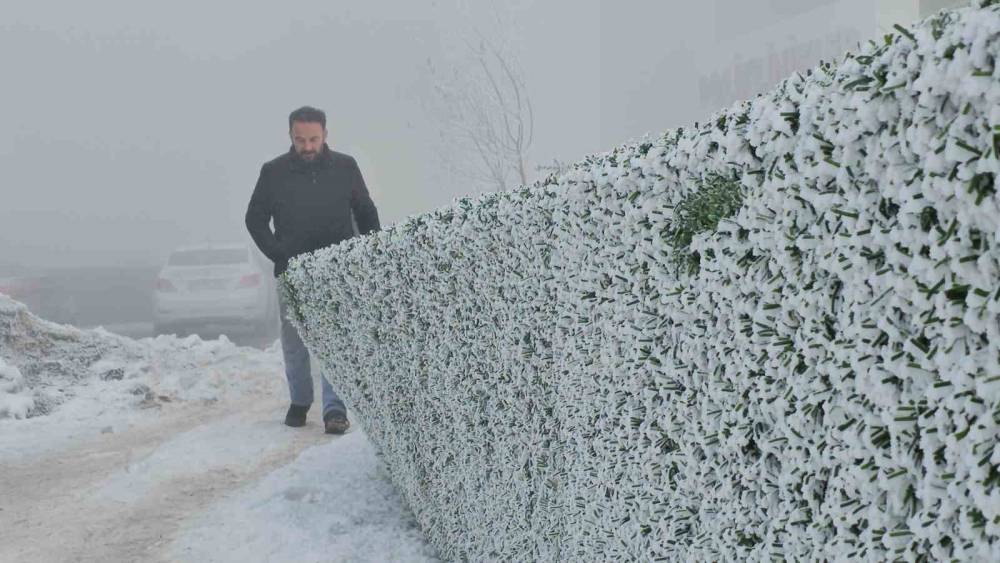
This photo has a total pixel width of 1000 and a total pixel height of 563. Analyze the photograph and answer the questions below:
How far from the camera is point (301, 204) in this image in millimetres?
6785

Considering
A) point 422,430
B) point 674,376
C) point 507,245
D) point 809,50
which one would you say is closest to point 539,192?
point 507,245

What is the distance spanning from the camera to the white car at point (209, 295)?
15.9m

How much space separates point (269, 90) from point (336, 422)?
76.2m

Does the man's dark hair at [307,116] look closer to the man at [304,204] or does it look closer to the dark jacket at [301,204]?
the man at [304,204]

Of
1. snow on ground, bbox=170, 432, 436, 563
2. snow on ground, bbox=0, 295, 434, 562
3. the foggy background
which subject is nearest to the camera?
snow on ground, bbox=170, 432, 436, 563

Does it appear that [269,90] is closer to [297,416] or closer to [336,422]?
[297,416]

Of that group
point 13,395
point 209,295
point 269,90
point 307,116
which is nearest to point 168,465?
point 307,116

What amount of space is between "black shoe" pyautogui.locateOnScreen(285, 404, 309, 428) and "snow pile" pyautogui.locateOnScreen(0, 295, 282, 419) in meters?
2.21

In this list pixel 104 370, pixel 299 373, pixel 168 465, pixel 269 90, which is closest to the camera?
pixel 168 465

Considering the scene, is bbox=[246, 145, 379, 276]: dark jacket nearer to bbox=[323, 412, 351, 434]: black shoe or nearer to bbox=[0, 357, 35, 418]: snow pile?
bbox=[323, 412, 351, 434]: black shoe

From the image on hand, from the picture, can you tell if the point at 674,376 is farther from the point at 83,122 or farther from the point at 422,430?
the point at 83,122

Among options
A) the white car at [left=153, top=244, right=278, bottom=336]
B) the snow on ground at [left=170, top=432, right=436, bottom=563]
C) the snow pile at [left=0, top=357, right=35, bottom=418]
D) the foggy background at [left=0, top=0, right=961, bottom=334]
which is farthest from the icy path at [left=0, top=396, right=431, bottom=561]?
the foggy background at [left=0, top=0, right=961, bottom=334]

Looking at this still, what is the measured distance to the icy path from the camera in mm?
4523

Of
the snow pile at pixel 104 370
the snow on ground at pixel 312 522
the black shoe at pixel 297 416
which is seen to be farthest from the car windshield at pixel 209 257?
the snow on ground at pixel 312 522
